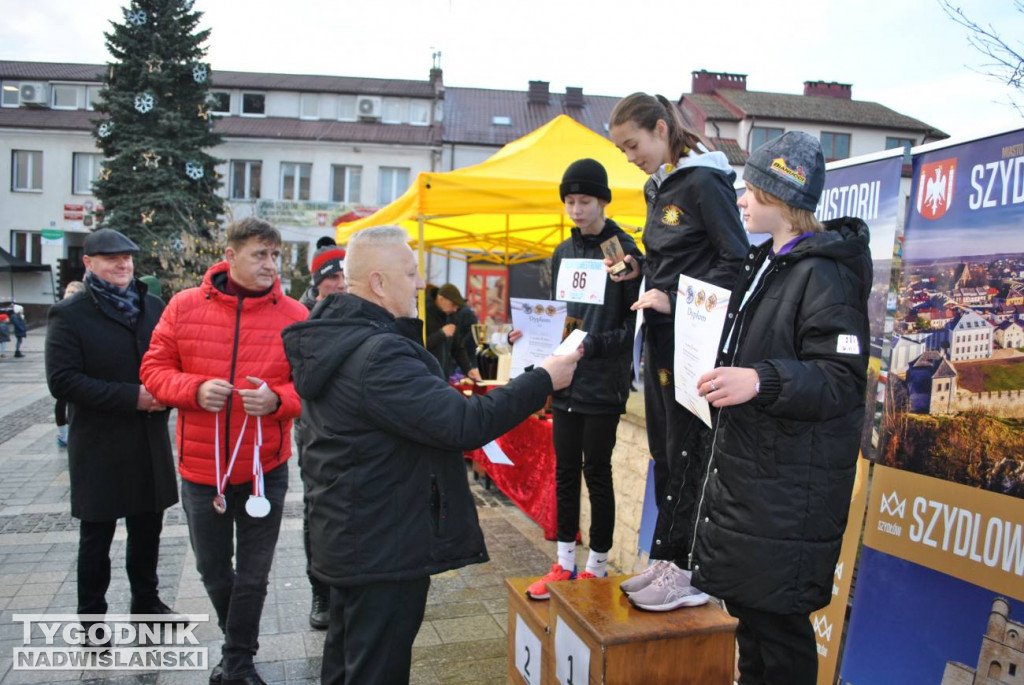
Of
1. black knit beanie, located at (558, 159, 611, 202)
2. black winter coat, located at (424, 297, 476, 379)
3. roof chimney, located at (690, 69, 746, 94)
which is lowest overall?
black winter coat, located at (424, 297, 476, 379)

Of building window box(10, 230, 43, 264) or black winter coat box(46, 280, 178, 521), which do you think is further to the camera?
building window box(10, 230, 43, 264)

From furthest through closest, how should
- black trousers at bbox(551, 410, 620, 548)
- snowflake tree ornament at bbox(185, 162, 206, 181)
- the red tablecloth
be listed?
snowflake tree ornament at bbox(185, 162, 206, 181)
the red tablecloth
black trousers at bbox(551, 410, 620, 548)

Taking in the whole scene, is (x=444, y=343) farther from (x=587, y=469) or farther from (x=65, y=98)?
→ (x=65, y=98)

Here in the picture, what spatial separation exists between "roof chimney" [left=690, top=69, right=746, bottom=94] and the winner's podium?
38.8 m

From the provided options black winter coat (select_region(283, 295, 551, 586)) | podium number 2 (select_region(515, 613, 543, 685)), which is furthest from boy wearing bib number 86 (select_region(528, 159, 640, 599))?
black winter coat (select_region(283, 295, 551, 586))

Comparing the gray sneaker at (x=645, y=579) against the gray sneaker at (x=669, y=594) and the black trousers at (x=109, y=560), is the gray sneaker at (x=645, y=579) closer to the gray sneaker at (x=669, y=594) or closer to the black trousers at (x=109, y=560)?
the gray sneaker at (x=669, y=594)

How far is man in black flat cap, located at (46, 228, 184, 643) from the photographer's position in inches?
138

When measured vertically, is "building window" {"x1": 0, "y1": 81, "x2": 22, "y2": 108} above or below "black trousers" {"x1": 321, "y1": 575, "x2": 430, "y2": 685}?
above

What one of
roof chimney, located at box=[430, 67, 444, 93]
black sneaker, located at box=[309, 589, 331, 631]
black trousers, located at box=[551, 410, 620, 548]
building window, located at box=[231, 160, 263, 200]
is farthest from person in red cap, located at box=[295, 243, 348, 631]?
roof chimney, located at box=[430, 67, 444, 93]

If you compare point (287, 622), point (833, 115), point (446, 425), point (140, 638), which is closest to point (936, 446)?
point (446, 425)

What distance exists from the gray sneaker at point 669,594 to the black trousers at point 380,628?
0.81m

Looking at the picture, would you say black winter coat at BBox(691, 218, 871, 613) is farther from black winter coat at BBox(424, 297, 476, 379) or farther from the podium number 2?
black winter coat at BBox(424, 297, 476, 379)

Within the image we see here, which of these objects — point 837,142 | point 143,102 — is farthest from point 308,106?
point 837,142

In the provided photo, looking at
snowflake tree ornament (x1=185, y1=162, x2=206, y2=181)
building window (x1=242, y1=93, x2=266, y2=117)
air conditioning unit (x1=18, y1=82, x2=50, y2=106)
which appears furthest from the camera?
building window (x1=242, y1=93, x2=266, y2=117)
